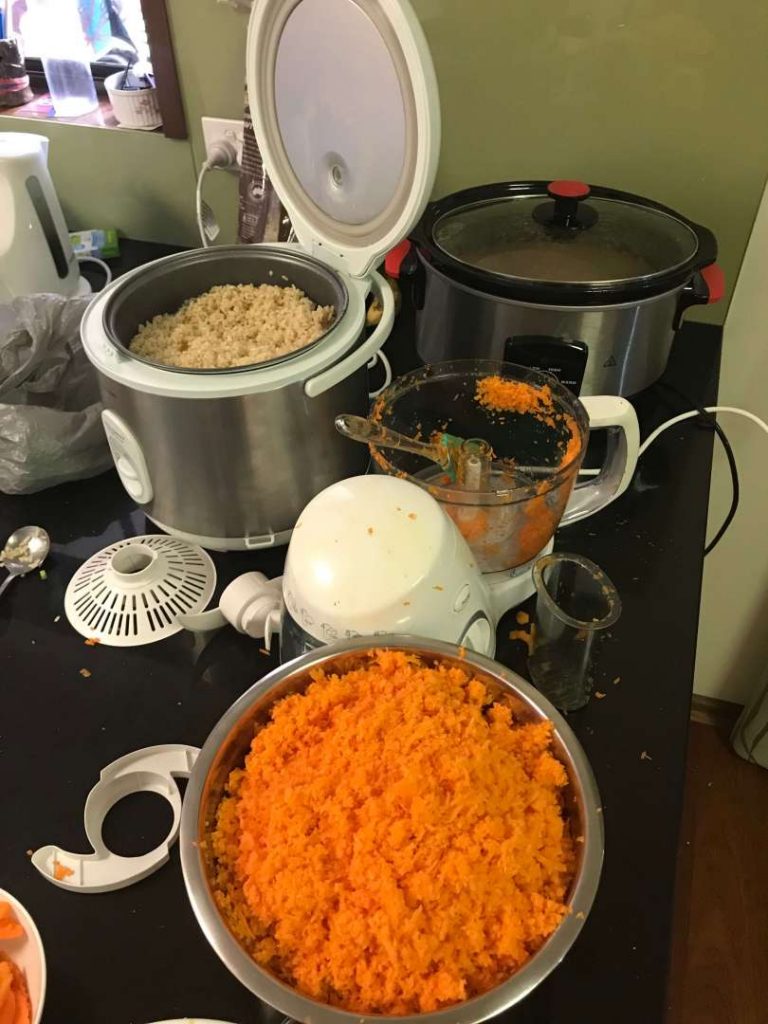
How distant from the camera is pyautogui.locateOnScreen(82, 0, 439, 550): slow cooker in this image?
0.64 meters

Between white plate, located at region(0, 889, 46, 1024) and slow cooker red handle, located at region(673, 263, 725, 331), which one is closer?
white plate, located at region(0, 889, 46, 1024)

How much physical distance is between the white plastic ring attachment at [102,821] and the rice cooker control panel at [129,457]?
24 cm

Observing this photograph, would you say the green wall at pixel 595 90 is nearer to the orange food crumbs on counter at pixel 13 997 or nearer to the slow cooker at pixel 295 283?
the slow cooker at pixel 295 283

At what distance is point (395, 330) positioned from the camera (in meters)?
1.04

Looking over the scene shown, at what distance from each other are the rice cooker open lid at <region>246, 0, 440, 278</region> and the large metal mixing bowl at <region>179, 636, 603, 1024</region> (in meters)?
0.41

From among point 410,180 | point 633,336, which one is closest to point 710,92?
point 633,336

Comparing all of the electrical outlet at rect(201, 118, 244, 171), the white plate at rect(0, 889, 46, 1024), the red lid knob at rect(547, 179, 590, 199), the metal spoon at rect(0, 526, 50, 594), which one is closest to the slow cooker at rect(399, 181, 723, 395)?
the red lid knob at rect(547, 179, 590, 199)

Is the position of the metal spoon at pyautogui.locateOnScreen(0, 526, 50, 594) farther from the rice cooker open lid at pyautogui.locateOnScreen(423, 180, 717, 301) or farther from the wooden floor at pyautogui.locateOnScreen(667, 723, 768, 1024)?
the wooden floor at pyautogui.locateOnScreen(667, 723, 768, 1024)

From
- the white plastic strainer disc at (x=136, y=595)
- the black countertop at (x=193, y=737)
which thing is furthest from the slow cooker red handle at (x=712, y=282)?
the white plastic strainer disc at (x=136, y=595)

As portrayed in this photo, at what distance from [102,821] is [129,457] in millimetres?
310

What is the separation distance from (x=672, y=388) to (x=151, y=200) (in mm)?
813

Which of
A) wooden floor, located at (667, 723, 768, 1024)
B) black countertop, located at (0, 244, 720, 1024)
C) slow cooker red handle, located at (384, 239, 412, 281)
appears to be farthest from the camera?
wooden floor, located at (667, 723, 768, 1024)

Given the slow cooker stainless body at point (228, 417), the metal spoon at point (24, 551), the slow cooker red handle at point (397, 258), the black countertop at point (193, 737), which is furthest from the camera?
the slow cooker red handle at point (397, 258)

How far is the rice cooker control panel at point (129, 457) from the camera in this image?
687 mm
